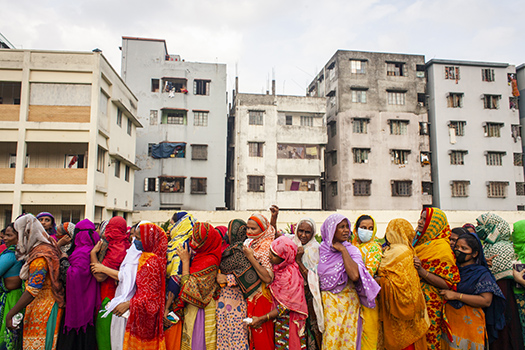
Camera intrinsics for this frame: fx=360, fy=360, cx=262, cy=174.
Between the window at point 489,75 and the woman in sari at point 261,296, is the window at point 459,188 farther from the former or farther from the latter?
the woman in sari at point 261,296

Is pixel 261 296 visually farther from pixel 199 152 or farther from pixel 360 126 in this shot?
pixel 360 126

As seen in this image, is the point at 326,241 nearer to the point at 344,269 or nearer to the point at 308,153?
the point at 344,269

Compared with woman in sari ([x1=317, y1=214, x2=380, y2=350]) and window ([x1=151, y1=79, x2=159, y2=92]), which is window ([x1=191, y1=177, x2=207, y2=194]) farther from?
woman in sari ([x1=317, y1=214, x2=380, y2=350])

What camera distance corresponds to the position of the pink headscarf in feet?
12.9

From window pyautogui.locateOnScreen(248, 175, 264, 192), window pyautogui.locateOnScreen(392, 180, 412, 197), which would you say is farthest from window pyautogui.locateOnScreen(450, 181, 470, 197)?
window pyautogui.locateOnScreen(248, 175, 264, 192)

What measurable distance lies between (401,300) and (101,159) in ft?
59.4

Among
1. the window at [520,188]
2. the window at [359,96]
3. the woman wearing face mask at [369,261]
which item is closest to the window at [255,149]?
the window at [359,96]

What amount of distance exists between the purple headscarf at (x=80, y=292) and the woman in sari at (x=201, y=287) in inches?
42.8

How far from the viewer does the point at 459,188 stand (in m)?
29.6

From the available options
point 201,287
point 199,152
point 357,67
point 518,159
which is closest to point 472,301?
point 201,287

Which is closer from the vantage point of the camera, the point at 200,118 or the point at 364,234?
the point at 364,234

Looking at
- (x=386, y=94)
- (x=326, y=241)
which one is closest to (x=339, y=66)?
(x=386, y=94)

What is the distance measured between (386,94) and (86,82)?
2300 centimetres

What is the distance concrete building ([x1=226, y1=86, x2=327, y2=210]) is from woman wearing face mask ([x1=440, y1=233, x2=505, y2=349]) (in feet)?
77.0
